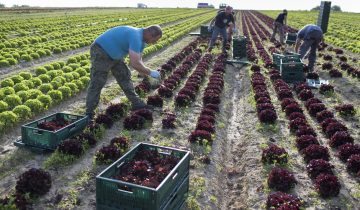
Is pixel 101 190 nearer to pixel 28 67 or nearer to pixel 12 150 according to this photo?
pixel 12 150

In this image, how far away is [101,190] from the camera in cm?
489

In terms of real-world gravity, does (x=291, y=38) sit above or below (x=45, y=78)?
above

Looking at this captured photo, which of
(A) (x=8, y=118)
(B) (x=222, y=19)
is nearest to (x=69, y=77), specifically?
(A) (x=8, y=118)

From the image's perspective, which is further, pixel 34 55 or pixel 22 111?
pixel 34 55

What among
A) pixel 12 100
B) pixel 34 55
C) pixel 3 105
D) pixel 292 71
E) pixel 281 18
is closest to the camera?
pixel 3 105

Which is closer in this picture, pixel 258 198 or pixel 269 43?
pixel 258 198

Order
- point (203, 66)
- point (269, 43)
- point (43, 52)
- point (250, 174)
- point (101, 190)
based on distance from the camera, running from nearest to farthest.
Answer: point (101, 190) < point (250, 174) < point (203, 66) < point (43, 52) < point (269, 43)

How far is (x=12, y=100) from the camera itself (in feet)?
32.9

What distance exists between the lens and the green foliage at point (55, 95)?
35.4 ft

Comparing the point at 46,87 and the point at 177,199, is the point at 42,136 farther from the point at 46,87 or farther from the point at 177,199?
the point at 46,87

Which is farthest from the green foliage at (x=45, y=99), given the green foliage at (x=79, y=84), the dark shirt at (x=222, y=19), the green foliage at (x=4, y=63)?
the dark shirt at (x=222, y=19)

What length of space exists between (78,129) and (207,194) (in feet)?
10.3

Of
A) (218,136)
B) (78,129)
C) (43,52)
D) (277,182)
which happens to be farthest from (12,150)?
(43,52)

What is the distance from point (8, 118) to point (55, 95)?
236 cm
